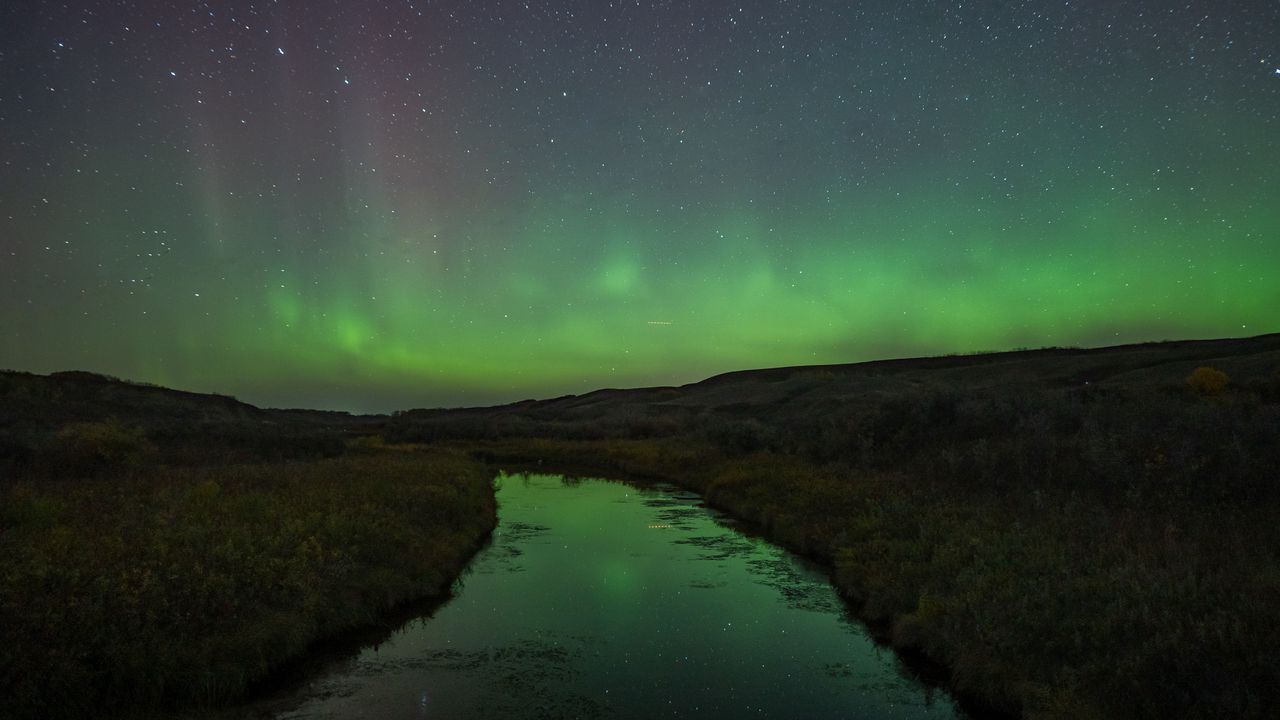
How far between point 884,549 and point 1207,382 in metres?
34.2

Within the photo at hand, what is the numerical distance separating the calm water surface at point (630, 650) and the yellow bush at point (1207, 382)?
31086mm

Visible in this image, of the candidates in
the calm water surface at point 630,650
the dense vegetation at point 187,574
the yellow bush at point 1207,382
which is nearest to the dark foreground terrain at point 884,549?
the dense vegetation at point 187,574

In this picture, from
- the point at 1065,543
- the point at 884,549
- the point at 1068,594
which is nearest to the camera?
the point at 1068,594

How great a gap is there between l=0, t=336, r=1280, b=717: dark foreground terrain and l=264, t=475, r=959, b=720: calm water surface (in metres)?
1.14

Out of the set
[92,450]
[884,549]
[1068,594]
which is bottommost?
[884,549]

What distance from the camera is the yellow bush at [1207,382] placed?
37.8 metres

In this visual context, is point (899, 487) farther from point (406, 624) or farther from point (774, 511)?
point (406, 624)

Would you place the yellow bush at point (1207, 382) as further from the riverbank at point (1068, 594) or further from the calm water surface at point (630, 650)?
the calm water surface at point (630, 650)

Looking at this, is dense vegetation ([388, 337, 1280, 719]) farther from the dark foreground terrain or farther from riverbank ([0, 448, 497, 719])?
riverbank ([0, 448, 497, 719])

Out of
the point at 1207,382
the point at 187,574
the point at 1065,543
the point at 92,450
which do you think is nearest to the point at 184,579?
the point at 187,574

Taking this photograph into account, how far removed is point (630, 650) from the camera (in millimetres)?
12711

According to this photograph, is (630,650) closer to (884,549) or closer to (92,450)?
(884,549)

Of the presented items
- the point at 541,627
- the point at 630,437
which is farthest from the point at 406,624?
the point at 630,437

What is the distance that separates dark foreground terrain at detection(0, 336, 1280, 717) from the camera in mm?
8516
